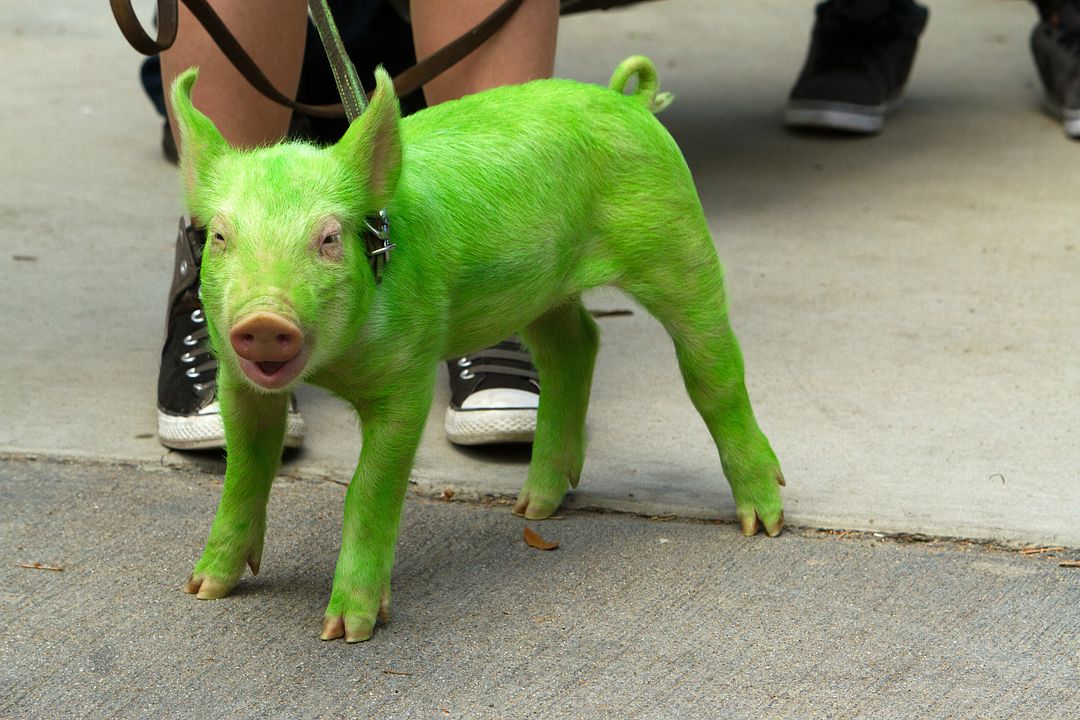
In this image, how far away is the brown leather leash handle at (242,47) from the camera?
229 centimetres

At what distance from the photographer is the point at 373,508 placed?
2.06 meters

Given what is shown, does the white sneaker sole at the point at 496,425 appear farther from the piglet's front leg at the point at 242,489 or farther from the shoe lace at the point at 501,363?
the piglet's front leg at the point at 242,489

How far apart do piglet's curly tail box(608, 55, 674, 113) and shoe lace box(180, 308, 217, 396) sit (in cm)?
95

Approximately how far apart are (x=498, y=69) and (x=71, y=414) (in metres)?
1.14

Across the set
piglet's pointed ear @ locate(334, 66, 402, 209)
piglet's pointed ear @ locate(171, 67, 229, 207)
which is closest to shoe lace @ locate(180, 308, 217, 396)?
piglet's pointed ear @ locate(171, 67, 229, 207)

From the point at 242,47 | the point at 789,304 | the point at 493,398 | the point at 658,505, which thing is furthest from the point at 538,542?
the point at 789,304

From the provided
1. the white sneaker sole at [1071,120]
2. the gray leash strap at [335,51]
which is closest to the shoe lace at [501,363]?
the gray leash strap at [335,51]

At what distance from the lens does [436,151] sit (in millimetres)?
2109

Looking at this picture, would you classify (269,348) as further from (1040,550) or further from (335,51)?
(1040,550)

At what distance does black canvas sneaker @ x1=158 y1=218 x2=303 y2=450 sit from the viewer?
2.71 metres

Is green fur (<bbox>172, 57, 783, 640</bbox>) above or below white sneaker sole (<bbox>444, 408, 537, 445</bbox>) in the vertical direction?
above

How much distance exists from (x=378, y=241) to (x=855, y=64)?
3.52m

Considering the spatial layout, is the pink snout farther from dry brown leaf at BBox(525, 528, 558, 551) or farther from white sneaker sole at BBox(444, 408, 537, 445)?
white sneaker sole at BBox(444, 408, 537, 445)

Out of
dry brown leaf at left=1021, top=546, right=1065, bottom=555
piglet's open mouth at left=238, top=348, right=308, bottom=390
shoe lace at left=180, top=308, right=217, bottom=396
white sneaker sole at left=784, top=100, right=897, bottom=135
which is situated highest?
piglet's open mouth at left=238, top=348, right=308, bottom=390
